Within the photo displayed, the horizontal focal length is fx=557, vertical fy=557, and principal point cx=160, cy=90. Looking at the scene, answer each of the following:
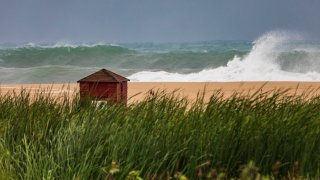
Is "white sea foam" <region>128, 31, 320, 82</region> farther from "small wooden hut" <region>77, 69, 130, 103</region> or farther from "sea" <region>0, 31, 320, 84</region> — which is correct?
"small wooden hut" <region>77, 69, 130, 103</region>

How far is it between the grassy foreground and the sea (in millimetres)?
24303

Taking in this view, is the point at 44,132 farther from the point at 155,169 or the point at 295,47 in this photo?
the point at 295,47

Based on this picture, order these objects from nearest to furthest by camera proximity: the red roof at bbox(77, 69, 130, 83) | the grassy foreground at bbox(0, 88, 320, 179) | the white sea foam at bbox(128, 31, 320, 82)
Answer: the grassy foreground at bbox(0, 88, 320, 179) → the red roof at bbox(77, 69, 130, 83) → the white sea foam at bbox(128, 31, 320, 82)

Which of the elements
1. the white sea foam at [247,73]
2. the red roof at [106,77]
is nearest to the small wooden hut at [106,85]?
the red roof at [106,77]

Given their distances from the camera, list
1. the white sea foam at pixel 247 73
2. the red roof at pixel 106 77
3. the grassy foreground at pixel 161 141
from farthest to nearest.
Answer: the white sea foam at pixel 247 73 → the red roof at pixel 106 77 → the grassy foreground at pixel 161 141

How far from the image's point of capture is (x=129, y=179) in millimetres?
3711

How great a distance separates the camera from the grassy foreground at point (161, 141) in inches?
157

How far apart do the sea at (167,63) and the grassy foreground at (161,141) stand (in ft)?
79.7

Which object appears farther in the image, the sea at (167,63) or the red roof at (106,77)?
the sea at (167,63)

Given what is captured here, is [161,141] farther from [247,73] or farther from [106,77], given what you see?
[247,73]

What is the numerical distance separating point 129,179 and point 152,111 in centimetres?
115

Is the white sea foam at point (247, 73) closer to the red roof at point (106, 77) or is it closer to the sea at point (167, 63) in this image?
the sea at point (167, 63)

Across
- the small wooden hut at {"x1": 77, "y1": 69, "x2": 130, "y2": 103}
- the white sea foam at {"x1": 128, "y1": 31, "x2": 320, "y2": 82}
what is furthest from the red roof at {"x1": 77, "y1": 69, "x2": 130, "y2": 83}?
the white sea foam at {"x1": 128, "y1": 31, "x2": 320, "y2": 82}

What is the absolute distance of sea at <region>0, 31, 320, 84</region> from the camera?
3167 cm
